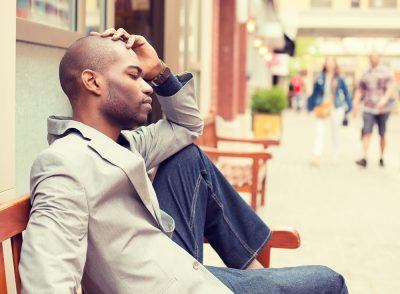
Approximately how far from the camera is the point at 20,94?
2.91m

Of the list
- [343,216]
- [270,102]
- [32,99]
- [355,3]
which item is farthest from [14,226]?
[355,3]

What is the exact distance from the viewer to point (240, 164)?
6.98 m

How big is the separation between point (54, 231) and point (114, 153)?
0.38m

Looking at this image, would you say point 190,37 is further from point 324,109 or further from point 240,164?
point 324,109

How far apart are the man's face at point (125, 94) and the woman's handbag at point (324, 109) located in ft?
30.1

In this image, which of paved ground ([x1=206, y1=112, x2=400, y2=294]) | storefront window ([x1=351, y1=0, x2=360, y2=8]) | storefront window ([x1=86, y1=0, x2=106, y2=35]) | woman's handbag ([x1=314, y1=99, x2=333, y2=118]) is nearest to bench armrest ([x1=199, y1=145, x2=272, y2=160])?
paved ground ([x1=206, y1=112, x2=400, y2=294])

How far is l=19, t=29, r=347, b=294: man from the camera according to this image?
172 centimetres

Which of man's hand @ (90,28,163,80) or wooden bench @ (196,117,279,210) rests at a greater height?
man's hand @ (90,28,163,80)

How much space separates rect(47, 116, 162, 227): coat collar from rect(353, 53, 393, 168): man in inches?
364

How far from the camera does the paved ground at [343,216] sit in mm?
4910

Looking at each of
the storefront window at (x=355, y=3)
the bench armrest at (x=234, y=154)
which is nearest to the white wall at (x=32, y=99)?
the bench armrest at (x=234, y=154)

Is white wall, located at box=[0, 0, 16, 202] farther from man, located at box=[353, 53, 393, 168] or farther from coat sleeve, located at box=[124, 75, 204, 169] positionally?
man, located at box=[353, 53, 393, 168]

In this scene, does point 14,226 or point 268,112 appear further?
point 268,112

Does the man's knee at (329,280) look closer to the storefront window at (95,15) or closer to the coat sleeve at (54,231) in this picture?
the coat sleeve at (54,231)
